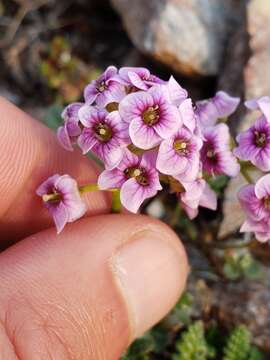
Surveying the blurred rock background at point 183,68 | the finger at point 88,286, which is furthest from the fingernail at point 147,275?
the blurred rock background at point 183,68

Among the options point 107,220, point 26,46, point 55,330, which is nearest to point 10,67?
point 26,46

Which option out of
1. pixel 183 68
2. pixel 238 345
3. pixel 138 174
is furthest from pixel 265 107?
pixel 183 68

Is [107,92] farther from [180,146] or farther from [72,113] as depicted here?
[180,146]

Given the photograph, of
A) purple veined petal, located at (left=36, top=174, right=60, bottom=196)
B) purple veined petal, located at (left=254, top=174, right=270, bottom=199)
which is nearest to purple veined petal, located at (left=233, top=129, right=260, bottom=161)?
purple veined petal, located at (left=254, top=174, right=270, bottom=199)

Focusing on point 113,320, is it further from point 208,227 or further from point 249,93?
point 249,93

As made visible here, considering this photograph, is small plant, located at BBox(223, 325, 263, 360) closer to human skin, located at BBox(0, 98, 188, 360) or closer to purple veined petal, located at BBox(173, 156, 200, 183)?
human skin, located at BBox(0, 98, 188, 360)
